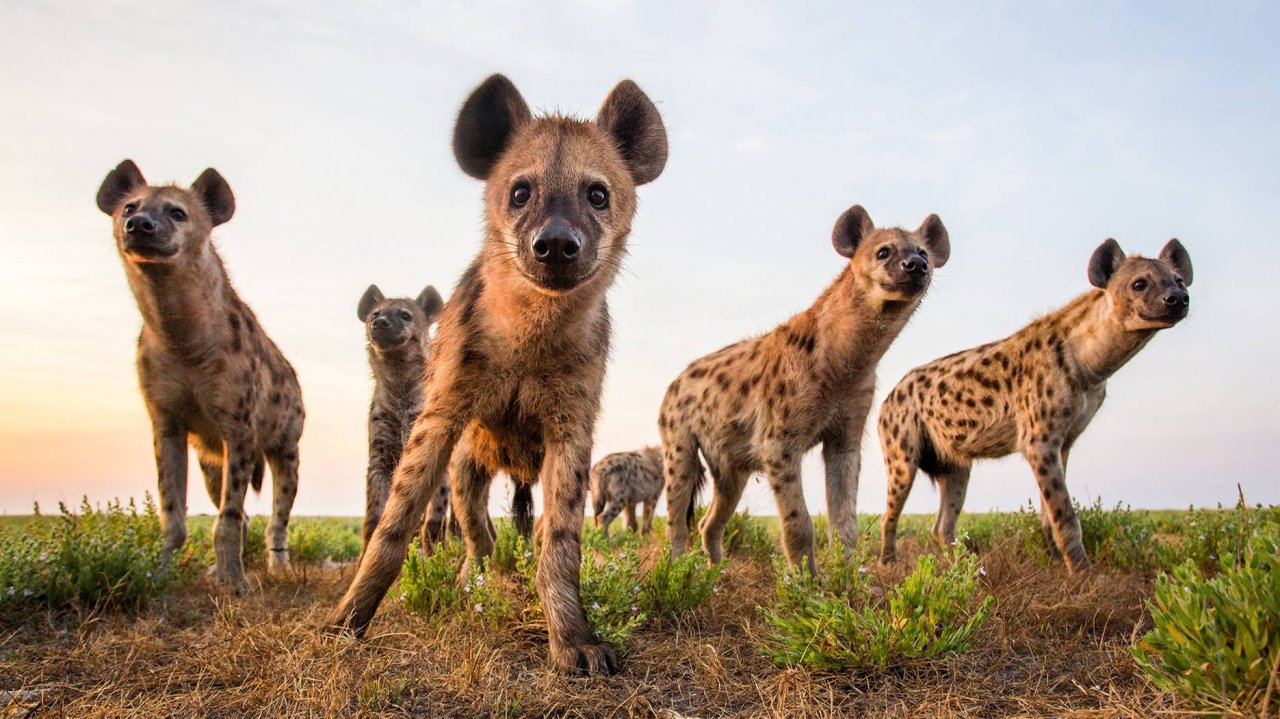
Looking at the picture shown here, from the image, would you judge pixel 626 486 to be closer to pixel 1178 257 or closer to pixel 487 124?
pixel 1178 257

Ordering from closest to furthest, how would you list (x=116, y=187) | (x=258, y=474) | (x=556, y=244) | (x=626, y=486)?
(x=556, y=244) → (x=116, y=187) → (x=258, y=474) → (x=626, y=486)

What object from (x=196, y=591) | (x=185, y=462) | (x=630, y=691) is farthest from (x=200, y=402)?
(x=630, y=691)

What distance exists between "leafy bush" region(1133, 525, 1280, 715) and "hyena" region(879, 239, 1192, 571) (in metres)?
3.45

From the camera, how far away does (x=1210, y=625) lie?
8.35 ft

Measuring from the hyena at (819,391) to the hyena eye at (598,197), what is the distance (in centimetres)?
218

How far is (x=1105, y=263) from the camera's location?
257 inches

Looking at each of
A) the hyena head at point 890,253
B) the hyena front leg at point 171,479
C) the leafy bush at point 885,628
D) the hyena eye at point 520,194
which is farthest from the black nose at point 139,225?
the hyena head at point 890,253

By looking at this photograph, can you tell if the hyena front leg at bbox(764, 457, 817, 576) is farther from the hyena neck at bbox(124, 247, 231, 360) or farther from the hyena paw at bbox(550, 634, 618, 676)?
the hyena neck at bbox(124, 247, 231, 360)

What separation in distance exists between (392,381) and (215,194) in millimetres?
1637

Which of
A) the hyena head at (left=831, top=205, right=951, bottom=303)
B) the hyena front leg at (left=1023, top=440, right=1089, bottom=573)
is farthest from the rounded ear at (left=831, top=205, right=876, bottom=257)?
the hyena front leg at (left=1023, top=440, right=1089, bottom=573)

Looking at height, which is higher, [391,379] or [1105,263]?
[1105,263]

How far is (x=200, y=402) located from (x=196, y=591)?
1197mm

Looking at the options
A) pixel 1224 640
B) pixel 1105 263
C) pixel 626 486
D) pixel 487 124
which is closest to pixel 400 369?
pixel 487 124

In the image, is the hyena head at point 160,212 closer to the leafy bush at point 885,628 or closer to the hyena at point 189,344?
the hyena at point 189,344
